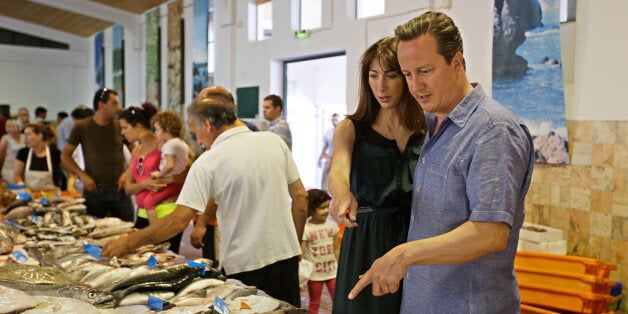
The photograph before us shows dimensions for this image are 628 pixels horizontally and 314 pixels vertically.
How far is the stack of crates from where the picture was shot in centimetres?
388

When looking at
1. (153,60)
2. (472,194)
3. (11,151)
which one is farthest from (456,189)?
(153,60)

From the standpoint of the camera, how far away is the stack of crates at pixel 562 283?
153 inches

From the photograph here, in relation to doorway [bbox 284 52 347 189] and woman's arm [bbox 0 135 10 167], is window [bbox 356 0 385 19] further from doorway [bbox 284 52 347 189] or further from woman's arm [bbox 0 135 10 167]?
woman's arm [bbox 0 135 10 167]

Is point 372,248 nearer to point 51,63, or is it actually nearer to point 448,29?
point 448,29

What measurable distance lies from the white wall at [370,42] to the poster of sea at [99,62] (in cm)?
70

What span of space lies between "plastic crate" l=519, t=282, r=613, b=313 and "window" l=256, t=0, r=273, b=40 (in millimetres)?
7138

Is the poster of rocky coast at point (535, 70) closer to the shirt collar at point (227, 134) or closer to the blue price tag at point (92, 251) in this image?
the shirt collar at point (227, 134)

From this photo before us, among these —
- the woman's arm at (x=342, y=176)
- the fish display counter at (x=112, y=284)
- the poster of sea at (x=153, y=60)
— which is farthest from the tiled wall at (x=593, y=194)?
the poster of sea at (x=153, y=60)

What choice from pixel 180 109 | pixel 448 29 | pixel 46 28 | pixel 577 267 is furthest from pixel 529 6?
pixel 46 28

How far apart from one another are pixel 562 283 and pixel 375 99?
263 centimetres

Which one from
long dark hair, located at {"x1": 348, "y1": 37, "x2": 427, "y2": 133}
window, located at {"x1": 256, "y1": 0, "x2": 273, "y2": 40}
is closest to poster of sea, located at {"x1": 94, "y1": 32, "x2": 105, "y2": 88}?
window, located at {"x1": 256, "y1": 0, "x2": 273, "y2": 40}

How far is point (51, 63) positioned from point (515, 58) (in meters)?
17.9

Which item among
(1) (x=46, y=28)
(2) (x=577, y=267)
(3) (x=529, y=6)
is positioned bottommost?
(2) (x=577, y=267)

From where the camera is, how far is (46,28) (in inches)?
757
